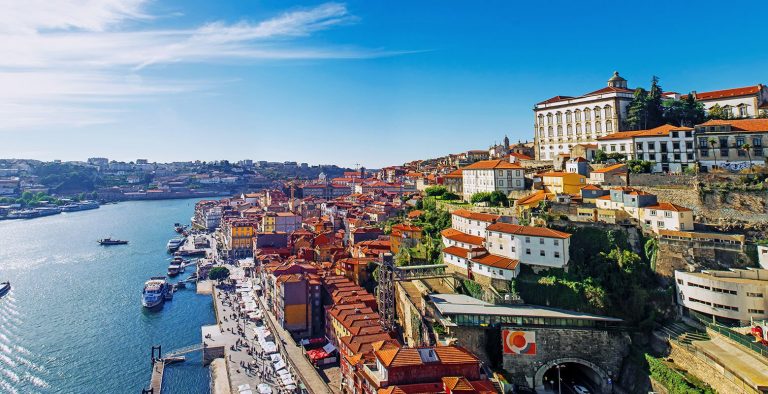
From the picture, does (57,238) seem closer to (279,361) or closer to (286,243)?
(286,243)

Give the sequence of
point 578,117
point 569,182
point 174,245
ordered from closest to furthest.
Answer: point 569,182 < point 578,117 < point 174,245

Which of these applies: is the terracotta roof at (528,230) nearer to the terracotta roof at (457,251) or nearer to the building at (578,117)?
the terracotta roof at (457,251)

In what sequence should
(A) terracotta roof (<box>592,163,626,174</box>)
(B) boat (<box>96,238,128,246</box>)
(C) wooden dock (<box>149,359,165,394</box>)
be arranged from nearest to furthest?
(C) wooden dock (<box>149,359,165,394</box>), (A) terracotta roof (<box>592,163,626,174</box>), (B) boat (<box>96,238,128,246</box>)

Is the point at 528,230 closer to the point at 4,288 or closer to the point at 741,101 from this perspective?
the point at 741,101

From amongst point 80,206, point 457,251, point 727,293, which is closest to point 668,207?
point 727,293

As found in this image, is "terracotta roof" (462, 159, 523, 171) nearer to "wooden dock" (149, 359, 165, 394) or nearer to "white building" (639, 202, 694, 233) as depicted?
"white building" (639, 202, 694, 233)

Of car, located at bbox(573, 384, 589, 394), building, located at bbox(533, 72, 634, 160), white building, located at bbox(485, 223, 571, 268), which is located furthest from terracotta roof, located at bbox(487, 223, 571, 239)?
building, located at bbox(533, 72, 634, 160)
